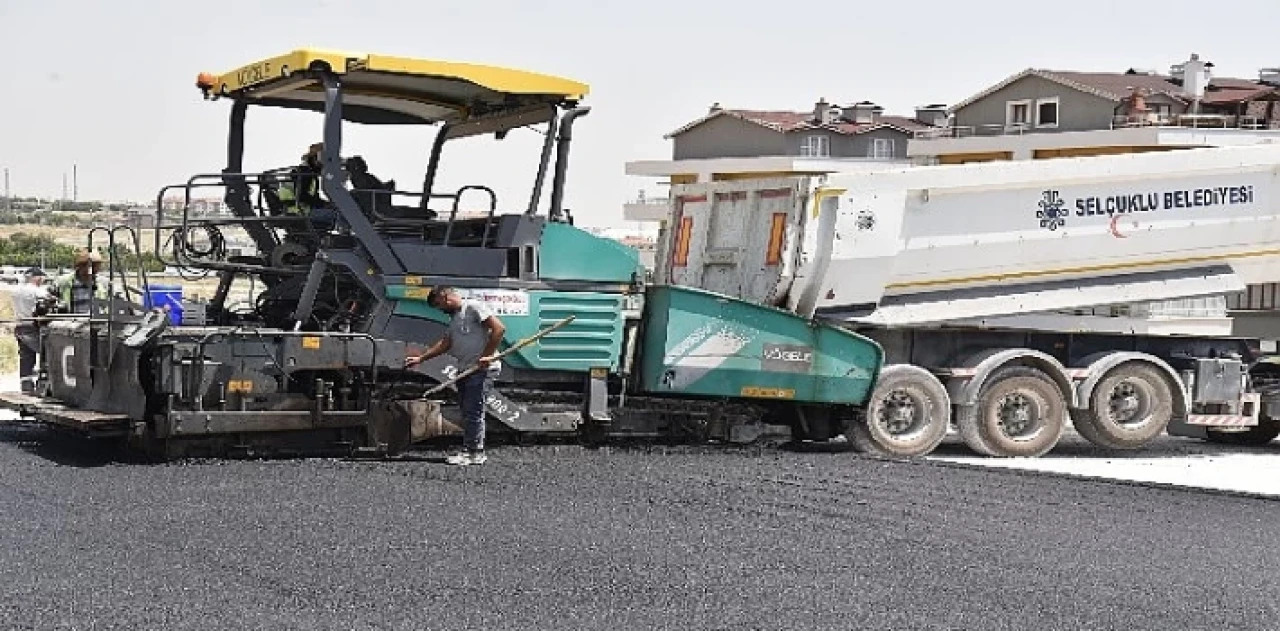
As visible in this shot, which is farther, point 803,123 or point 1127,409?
point 803,123

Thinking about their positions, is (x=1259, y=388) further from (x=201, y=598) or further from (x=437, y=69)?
(x=201, y=598)

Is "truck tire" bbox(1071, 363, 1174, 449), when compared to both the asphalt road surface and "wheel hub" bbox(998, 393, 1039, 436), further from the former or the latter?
the asphalt road surface

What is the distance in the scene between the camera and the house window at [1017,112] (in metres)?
46.6

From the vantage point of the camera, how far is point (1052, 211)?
1211 cm

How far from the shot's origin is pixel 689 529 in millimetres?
7805

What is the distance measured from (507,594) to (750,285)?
581cm

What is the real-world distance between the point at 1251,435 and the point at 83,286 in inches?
368

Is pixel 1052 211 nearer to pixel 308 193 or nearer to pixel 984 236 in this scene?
pixel 984 236

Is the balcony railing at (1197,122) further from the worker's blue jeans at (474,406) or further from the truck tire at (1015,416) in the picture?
the worker's blue jeans at (474,406)

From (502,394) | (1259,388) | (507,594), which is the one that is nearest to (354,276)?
(502,394)

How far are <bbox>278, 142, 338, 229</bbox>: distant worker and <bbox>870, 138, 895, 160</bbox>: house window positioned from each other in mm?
44856

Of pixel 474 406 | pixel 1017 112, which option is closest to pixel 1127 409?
pixel 474 406

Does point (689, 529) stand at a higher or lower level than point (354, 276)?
lower

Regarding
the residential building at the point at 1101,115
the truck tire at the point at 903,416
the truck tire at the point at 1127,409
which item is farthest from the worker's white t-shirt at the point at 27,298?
the residential building at the point at 1101,115
